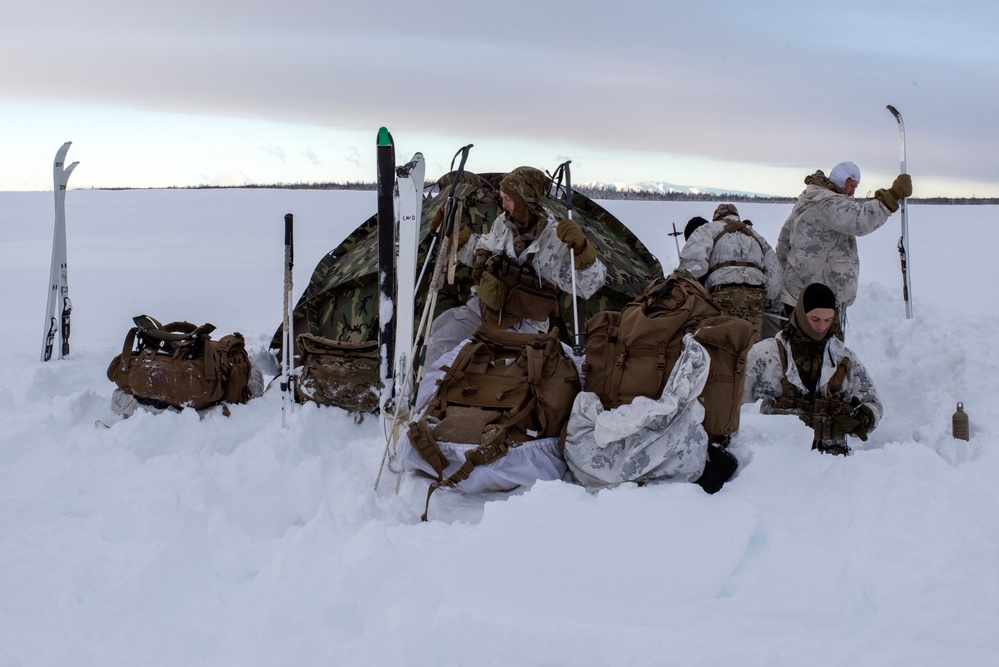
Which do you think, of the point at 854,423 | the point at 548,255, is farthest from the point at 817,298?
the point at 548,255

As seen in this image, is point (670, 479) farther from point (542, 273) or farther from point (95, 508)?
point (95, 508)

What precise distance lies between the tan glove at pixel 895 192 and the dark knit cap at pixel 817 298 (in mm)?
1619

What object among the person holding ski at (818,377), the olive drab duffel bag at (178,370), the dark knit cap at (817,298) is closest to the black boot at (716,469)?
the person holding ski at (818,377)

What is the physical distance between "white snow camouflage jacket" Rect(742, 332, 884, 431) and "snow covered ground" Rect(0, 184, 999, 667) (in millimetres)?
207

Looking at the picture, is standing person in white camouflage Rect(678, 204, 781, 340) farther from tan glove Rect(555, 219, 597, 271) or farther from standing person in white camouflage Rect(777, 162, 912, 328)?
tan glove Rect(555, 219, 597, 271)

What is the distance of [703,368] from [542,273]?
1669mm

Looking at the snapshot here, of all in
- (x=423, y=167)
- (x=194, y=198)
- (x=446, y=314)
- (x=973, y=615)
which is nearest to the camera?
(x=973, y=615)

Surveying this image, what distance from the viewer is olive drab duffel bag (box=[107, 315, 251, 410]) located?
491cm

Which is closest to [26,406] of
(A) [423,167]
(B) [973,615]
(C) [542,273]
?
(A) [423,167]

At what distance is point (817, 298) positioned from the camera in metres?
4.16

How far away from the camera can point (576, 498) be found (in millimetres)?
3229

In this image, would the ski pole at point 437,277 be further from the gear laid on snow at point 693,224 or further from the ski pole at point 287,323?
the gear laid on snow at point 693,224

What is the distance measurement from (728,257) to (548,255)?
6.33 feet

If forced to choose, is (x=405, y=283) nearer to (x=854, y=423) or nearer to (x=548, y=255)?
(x=548, y=255)
